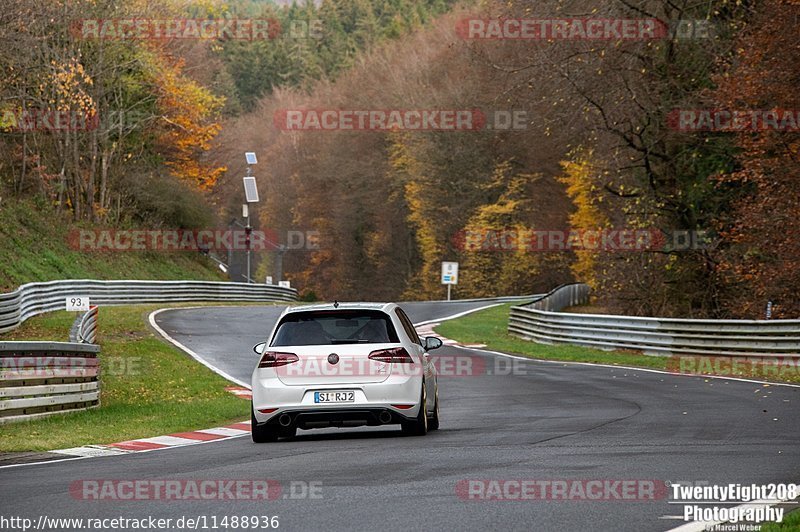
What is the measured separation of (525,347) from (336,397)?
925 inches

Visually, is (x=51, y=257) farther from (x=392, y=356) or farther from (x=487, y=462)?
(x=487, y=462)

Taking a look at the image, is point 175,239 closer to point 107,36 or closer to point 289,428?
point 107,36

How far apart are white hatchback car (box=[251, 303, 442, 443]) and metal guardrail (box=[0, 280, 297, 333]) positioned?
22.8 metres

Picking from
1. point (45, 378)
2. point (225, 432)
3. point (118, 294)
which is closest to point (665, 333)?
point (225, 432)

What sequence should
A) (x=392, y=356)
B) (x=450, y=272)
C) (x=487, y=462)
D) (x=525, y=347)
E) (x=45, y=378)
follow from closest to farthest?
(x=487, y=462), (x=392, y=356), (x=45, y=378), (x=525, y=347), (x=450, y=272)

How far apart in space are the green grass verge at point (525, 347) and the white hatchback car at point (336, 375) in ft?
39.1

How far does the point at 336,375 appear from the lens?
13.6m

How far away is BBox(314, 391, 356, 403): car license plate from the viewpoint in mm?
13586

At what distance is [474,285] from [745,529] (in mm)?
73778

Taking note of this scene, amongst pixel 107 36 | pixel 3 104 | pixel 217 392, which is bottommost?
pixel 217 392

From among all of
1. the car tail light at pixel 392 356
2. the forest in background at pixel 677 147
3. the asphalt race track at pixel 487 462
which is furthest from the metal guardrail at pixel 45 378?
the forest in background at pixel 677 147

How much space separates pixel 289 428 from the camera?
558 inches

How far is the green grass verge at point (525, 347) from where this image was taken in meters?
30.0

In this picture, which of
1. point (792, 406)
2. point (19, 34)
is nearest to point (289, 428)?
point (792, 406)
